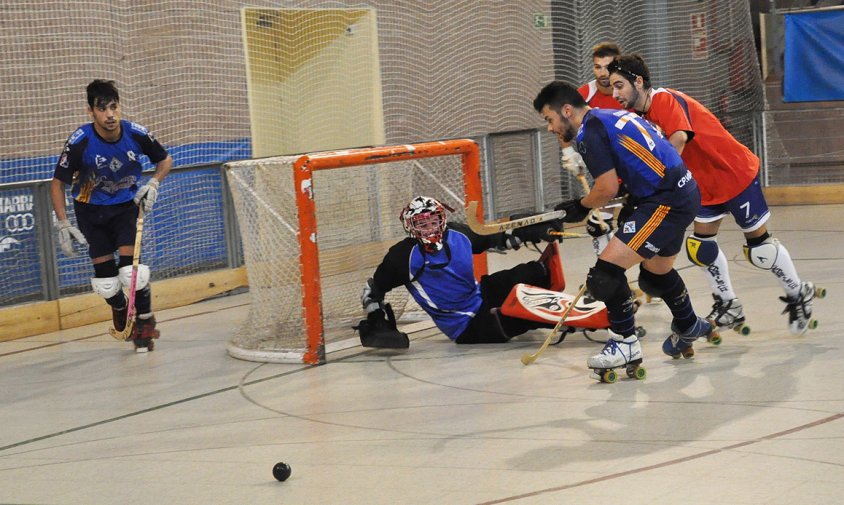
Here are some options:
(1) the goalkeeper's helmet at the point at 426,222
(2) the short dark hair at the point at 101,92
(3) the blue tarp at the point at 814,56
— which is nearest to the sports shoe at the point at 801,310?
(1) the goalkeeper's helmet at the point at 426,222

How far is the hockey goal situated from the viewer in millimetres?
6855

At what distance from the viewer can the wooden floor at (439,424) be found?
4.30m

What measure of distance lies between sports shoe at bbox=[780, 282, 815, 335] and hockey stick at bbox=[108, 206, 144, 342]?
402 centimetres

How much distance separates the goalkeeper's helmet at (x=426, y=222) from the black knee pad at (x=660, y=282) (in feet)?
4.40

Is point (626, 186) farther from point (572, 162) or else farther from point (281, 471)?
point (281, 471)

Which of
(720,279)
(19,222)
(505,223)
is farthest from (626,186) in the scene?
(19,222)

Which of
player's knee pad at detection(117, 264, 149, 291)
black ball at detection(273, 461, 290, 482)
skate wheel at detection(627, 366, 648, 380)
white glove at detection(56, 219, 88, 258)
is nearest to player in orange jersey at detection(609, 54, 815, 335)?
skate wheel at detection(627, 366, 648, 380)

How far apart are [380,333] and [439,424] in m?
1.76

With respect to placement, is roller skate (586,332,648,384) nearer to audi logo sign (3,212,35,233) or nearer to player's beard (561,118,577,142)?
player's beard (561,118,577,142)

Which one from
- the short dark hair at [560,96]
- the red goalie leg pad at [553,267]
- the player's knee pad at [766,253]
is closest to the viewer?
the short dark hair at [560,96]

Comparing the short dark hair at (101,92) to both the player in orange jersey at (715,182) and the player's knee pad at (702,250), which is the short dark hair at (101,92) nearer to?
the player in orange jersey at (715,182)

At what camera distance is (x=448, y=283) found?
6984 millimetres

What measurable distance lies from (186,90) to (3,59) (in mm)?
1701

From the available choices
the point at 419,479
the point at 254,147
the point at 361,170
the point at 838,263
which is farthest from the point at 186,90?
the point at 419,479
